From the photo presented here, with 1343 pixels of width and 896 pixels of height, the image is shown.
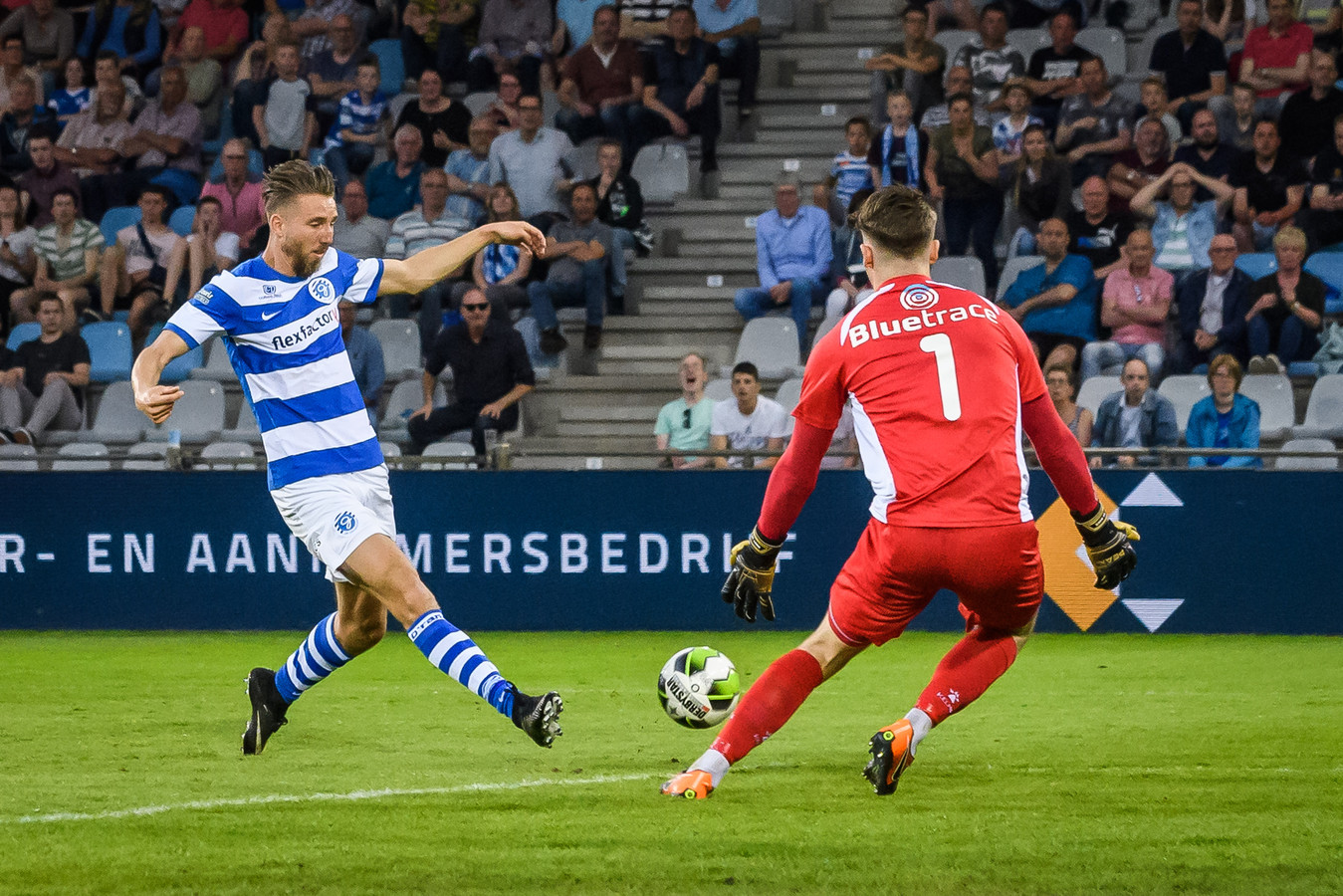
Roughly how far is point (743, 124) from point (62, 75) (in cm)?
765

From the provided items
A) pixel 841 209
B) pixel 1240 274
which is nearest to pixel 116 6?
pixel 841 209

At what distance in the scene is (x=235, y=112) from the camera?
666 inches

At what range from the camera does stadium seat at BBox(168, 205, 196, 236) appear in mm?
16281

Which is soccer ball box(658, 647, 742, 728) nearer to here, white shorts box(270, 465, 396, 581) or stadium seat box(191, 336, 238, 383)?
white shorts box(270, 465, 396, 581)

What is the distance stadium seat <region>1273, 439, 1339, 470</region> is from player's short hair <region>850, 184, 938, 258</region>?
716cm

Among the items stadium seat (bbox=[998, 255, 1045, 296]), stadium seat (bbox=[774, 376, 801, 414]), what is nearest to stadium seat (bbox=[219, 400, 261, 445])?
stadium seat (bbox=[774, 376, 801, 414])

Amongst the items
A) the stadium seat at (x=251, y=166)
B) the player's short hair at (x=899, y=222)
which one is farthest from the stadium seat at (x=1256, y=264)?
the player's short hair at (x=899, y=222)

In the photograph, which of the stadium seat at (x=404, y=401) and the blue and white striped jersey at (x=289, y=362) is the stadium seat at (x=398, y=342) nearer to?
the stadium seat at (x=404, y=401)

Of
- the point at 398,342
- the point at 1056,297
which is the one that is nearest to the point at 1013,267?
the point at 1056,297

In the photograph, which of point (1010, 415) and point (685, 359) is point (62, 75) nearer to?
point (685, 359)

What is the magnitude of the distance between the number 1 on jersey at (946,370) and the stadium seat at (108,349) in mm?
11665

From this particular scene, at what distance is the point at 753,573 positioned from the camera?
207 inches

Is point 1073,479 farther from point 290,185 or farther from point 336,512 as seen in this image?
point 290,185

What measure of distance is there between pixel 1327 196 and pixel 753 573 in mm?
10579
